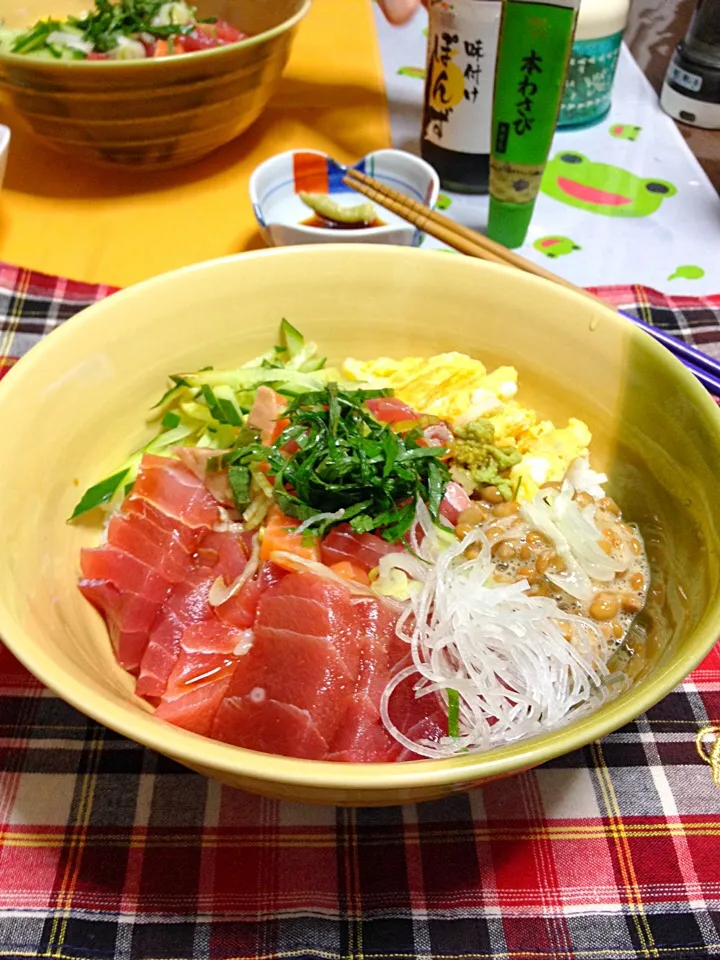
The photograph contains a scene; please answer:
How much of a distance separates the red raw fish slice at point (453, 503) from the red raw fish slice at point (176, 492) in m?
0.44

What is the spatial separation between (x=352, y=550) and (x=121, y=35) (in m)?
2.19

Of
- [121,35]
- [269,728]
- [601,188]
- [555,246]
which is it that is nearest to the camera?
[269,728]

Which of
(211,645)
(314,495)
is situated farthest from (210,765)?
(314,495)

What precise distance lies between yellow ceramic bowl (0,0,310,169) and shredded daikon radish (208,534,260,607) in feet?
5.17

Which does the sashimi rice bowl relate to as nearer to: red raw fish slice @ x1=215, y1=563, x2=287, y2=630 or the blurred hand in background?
red raw fish slice @ x1=215, y1=563, x2=287, y2=630

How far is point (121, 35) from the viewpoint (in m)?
2.49

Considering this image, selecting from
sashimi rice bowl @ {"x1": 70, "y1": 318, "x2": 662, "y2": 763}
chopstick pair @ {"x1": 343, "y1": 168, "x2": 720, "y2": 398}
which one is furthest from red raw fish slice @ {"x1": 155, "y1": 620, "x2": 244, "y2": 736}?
chopstick pair @ {"x1": 343, "y1": 168, "x2": 720, "y2": 398}

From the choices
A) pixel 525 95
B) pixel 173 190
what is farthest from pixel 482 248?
pixel 173 190

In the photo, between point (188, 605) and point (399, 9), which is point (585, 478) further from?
point (399, 9)

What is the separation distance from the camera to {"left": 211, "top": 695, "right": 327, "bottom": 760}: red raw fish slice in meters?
1.04

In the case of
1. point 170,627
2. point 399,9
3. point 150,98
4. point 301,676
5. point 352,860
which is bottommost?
point 352,860

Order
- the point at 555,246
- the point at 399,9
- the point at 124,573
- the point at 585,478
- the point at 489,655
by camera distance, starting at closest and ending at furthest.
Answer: the point at 489,655
the point at 124,573
the point at 585,478
the point at 555,246
the point at 399,9

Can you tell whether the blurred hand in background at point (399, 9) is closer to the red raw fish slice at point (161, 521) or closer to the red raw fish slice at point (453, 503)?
the red raw fish slice at point (453, 503)

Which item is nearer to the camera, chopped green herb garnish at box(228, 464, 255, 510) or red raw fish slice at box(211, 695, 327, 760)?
red raw fish slice at box(211, 695, 327, 760)
